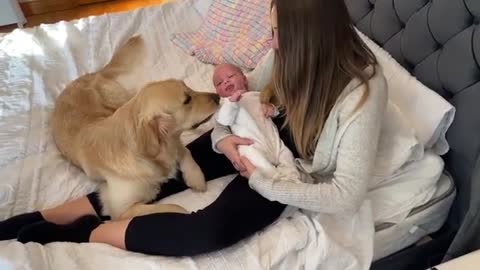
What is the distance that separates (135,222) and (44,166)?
1.65 feet

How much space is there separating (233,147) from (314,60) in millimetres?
406

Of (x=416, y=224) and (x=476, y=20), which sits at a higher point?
(x=476, y=20)

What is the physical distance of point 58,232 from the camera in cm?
130

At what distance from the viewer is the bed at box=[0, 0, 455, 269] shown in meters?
1.19

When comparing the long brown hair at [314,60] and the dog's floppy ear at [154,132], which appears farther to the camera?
the dog's floppy ear at [154,132]

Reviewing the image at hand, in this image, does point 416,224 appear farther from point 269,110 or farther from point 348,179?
point 269,110

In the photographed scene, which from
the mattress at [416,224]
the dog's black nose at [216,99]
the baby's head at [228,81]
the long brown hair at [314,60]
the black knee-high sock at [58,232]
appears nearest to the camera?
the long brown hair at [314,60]

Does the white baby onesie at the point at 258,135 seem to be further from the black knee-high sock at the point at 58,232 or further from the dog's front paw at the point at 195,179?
the black knee-high sock at the point at 58,232

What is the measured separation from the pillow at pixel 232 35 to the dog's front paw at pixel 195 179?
0.63 metres

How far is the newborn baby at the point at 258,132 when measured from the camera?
53.0 inches

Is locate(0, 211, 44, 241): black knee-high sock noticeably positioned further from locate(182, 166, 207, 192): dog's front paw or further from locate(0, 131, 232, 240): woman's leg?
locate(182, 166, 207, 192): dog's front paw

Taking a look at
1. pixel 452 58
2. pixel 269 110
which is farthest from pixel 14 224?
pixel 452 58

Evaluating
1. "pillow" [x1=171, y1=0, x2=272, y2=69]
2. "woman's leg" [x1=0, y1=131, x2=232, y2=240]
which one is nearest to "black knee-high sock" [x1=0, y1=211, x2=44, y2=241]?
"woman's leg" [x1=0, y1=131, x2=232, y2=240]

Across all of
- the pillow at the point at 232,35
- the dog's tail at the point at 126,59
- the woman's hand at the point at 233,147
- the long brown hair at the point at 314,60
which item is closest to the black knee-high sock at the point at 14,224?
the woman's hand at the point at 233,147
